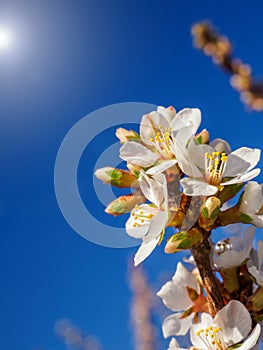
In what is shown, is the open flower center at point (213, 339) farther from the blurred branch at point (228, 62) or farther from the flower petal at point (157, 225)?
the blurred branch at point (228, 62)

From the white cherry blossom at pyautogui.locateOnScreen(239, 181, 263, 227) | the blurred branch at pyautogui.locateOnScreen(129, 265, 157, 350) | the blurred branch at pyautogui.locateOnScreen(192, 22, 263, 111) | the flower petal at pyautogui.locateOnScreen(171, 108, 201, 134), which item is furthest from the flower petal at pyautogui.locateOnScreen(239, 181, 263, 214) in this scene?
the blurred branch at pyautogui.locateOnScreen(129, 265, 157, 350)

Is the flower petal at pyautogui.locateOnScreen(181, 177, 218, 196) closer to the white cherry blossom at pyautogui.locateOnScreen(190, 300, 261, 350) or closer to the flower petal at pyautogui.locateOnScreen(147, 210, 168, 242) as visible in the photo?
the flower petal at pyautogui.locateOnScreen(147, 210, 168, 242)

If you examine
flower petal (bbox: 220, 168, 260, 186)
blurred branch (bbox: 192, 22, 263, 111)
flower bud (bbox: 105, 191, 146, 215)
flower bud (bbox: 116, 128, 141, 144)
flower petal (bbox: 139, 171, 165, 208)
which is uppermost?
blurred branch (bbox: 192, 22, 263, 111)

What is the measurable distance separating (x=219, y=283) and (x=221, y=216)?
10cm

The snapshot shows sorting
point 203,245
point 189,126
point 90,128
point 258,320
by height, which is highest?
point 90,128

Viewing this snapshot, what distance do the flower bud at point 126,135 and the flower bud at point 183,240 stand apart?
190mm

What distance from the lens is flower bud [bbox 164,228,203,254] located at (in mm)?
638

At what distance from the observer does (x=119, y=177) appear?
0.74 meters

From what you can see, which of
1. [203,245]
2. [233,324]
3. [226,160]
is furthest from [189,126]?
[233,324]

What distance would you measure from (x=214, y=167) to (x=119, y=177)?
15 centimetres

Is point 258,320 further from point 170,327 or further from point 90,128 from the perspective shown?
point 90,128

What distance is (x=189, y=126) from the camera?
2.33 feet

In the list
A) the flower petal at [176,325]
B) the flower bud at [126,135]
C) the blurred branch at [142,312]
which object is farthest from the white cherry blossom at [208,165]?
the blurred branch at [142,312]

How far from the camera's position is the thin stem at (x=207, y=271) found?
2.17 ft
